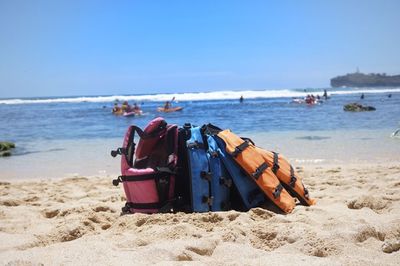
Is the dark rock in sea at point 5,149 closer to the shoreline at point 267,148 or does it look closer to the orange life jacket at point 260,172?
the shoreline at point 267,148

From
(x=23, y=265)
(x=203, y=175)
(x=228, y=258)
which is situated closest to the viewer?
(x=23, y=265)

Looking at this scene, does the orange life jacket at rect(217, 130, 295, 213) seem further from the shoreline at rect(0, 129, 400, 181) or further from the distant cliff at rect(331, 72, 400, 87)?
the distant cliff at rect(331, 72, 400, 87)

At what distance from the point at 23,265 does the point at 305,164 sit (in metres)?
5.83

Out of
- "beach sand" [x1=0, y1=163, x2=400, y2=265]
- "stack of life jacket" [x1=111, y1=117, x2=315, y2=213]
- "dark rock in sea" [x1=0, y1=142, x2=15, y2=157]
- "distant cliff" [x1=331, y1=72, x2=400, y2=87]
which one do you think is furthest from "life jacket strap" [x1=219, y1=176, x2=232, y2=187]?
"distant cliff" [x1=331, y1=72, x2=400, y2=87]

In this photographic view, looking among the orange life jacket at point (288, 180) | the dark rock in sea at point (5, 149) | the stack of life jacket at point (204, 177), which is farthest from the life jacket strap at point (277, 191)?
the dark rock in sea at point (5, 149)

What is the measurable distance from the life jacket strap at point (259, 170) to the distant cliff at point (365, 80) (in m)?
111

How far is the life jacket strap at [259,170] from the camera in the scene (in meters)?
3.71

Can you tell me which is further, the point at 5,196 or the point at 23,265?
the point at 5,196

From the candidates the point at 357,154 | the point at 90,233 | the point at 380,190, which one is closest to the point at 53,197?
the point at 90,233

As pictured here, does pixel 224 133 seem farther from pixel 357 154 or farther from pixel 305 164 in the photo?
pixel 357 154

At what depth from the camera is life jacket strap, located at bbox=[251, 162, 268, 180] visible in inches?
146

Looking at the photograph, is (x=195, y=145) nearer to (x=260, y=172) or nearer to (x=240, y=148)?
(x=240, y=148)

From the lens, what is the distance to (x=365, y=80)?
116062 mm

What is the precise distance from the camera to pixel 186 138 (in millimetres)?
3881
